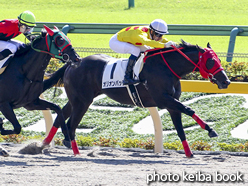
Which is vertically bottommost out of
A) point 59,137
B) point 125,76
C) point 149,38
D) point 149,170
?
point 59,137

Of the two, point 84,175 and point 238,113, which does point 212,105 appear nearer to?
point 238,113

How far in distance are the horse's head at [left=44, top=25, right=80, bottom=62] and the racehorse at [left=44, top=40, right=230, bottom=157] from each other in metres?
0.53

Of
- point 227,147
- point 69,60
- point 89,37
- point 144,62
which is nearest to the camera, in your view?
point 69,60

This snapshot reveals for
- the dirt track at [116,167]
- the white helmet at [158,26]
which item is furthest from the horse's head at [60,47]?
the dirt track at [116,167]

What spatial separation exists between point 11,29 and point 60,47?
0.82 meters

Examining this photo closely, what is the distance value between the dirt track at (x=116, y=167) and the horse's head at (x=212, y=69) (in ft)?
3.37

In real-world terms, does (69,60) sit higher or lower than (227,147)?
higher

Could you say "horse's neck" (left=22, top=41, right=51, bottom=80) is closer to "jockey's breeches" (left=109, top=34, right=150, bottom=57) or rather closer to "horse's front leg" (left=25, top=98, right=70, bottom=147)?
"horse's front leg" (left=25, top=98, right=70, bottom=147)

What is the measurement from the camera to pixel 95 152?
6473 mm

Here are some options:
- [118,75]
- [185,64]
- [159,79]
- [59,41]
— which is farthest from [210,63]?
[59,41]

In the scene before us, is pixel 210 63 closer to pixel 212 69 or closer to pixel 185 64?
pixel 212 69

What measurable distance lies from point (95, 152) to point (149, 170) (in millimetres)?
1676

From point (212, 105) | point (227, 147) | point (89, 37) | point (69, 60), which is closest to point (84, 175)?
point (69, 60)

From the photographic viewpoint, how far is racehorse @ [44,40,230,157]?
581 centimetres
